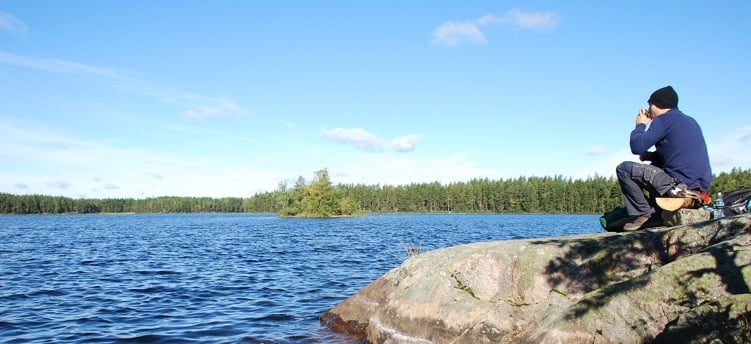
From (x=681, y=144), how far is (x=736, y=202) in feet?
11.5

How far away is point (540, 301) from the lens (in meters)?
7.81

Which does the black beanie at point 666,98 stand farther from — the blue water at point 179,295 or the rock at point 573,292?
the blue water at point 179,295

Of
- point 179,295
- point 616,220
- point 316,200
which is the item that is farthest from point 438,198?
point 616,220

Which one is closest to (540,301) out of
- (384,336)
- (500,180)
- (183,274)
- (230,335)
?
(384,336)

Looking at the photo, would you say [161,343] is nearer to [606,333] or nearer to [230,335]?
[230,335]

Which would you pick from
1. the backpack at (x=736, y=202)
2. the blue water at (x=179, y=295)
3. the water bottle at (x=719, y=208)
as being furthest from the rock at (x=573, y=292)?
the backpack at (x=736, y=202)

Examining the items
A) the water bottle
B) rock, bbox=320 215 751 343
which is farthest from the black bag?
the water bottle

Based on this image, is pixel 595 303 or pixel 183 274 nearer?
pixel 595 303

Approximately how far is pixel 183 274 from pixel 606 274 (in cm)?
1712

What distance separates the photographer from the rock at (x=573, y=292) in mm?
5637

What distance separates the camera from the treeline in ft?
371

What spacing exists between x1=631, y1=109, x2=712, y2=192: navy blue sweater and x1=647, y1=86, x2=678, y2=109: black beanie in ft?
0.40

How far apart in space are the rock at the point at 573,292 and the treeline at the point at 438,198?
102259mm

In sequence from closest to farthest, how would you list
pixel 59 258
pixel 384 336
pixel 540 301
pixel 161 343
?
pixel 540 301, pixel 384 336, pixel 161 343, pixel 59 258
